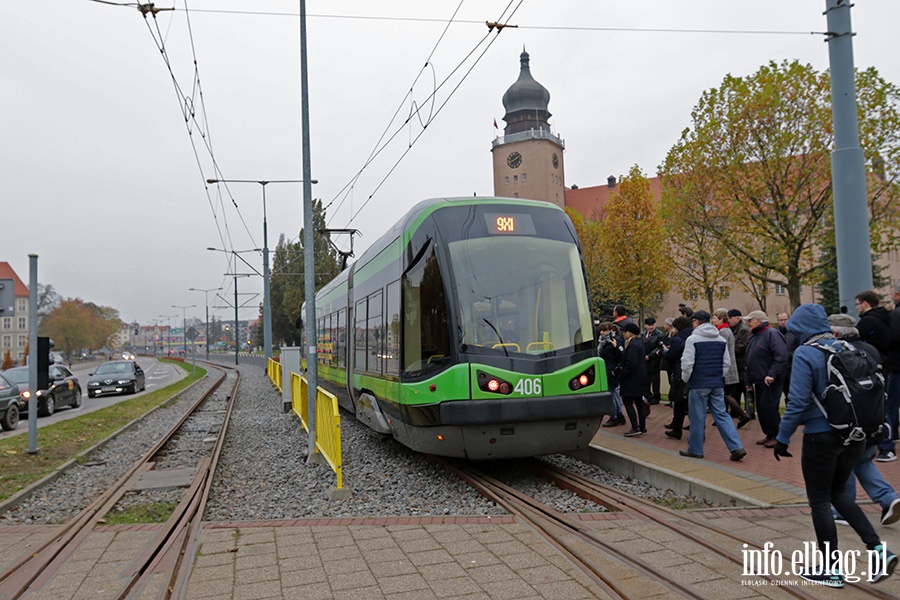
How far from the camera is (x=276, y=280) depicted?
7081cm

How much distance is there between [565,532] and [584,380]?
2293 mm

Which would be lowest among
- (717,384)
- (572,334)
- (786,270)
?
(717,384)

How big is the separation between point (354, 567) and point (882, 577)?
338 centimetres

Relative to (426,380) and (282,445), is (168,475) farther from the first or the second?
(426,380)

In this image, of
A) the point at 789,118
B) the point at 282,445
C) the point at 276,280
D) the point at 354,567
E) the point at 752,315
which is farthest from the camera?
the point at 276,280

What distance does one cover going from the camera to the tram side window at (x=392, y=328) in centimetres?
865

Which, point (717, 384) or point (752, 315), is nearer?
point (717, 384)

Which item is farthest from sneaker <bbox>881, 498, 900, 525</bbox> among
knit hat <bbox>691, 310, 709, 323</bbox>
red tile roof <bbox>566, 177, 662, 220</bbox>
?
red tile roof <bbox>566, 177, 662, 220</bbox>

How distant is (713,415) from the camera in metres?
7.94

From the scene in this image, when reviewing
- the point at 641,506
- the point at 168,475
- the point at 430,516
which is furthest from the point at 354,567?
the point at 168,475

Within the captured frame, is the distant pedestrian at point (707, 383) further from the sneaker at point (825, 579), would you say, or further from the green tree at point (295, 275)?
the green tree at point (295, 275)

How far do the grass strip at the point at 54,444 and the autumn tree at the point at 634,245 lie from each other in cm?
1866

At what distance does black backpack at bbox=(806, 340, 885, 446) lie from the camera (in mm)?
4168

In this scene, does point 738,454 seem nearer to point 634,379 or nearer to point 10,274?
point 634,379
